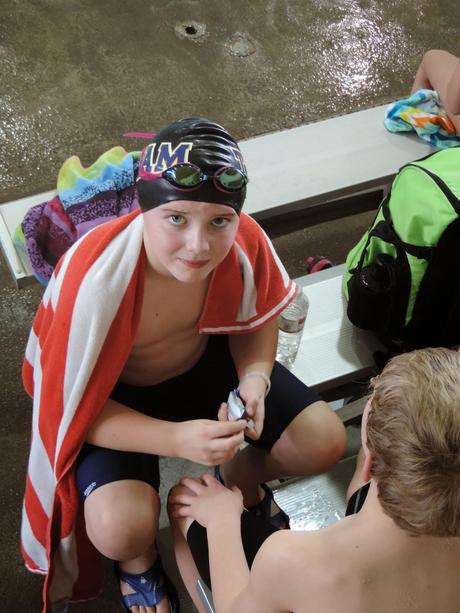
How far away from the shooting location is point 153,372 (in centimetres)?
158

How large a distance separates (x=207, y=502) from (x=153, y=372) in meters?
0.33

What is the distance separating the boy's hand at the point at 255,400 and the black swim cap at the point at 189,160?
44 cm

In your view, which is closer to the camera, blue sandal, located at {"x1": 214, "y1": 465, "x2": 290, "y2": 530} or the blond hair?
the blond hair

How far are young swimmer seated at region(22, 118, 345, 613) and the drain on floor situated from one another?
231 centimetres

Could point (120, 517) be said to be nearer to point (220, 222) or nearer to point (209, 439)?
point (209, 439)

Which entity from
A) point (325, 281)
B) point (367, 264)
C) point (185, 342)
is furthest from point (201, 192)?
point (325, 281)

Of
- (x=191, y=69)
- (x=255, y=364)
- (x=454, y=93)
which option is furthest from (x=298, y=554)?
(x=191, y=69)

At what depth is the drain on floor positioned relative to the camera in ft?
11.4

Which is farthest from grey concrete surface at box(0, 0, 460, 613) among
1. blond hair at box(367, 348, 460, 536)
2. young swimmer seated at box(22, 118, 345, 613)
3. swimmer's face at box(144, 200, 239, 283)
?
blond hair at box(367, 348, 460, 536)

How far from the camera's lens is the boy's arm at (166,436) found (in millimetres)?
1390

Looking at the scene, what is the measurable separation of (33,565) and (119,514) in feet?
1.27

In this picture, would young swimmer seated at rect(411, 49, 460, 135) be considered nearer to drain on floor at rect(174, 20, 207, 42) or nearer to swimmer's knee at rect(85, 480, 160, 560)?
drain on floor at rect(174, 20, 207, 42)

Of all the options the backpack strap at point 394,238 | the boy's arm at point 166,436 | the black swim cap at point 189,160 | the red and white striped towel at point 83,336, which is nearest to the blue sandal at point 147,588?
the red and white striped towel at point 83,336

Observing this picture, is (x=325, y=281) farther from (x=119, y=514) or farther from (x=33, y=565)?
(x=33, y=565)
